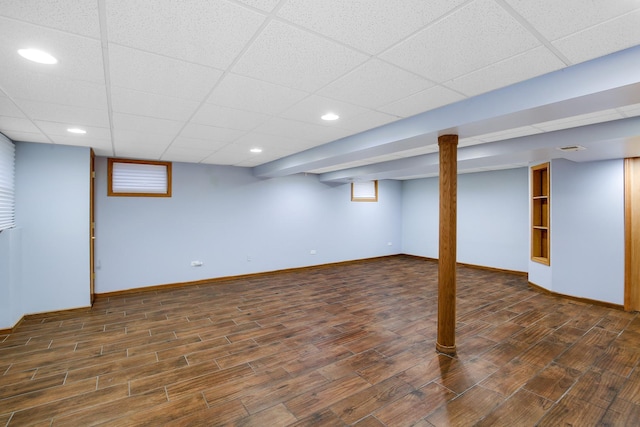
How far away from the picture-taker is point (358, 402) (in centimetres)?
230

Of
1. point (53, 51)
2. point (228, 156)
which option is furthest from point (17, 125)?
point (228, 156)

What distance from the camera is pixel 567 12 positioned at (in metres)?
1.40

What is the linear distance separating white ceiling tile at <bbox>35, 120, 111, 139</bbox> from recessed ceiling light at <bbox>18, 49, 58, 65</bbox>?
5.35 feet

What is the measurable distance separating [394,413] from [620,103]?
8.78 ft

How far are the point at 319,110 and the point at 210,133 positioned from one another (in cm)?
154

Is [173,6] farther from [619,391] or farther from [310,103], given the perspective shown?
[619,391]

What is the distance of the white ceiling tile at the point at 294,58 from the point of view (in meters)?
1.60

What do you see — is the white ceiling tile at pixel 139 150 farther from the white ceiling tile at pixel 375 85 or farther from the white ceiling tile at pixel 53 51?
the white ceiling tile at pixel 375 85

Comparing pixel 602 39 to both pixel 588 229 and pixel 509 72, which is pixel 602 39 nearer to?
pixel 509 72

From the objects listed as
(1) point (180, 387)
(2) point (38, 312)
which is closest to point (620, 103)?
(1) point (180, 387)

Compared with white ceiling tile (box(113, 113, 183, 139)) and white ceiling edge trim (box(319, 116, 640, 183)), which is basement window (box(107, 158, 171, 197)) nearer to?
white ceiling tile (box(113, 113, 183, 139))

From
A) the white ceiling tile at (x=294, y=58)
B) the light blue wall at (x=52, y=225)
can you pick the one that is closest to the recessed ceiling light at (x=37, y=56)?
the white ceiling tile at (x=294, y=58)

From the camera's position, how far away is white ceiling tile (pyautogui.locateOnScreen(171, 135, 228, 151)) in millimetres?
3961

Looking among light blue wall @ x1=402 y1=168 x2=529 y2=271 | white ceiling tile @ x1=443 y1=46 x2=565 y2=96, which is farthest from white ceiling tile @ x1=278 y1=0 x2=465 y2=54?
light blue wall @ x1=402 y1=168 x2=529 y2=271
